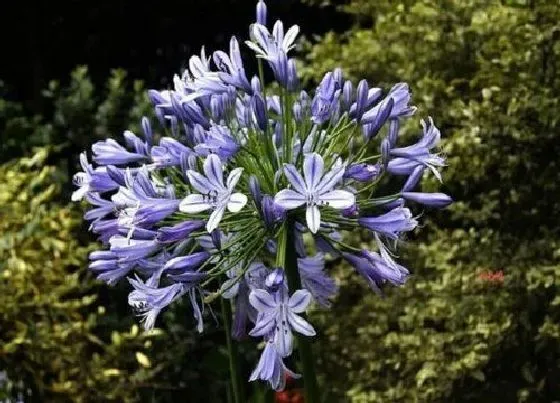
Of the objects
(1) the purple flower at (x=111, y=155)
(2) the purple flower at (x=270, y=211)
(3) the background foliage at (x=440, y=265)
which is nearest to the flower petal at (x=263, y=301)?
(2) the purple flower at (x=270, y=211)

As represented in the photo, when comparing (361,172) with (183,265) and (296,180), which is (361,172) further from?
(183,265)

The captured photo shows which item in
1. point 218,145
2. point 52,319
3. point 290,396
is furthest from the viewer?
point 52,319

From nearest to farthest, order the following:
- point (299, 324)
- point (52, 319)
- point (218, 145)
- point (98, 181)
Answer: point (299, 324) < point (218, 145) < point (98, 181) < point (52, 319)

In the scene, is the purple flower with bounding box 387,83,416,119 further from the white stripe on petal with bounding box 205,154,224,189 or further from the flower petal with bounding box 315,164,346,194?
the white stripe on petal with bounding box 205,154,224,189

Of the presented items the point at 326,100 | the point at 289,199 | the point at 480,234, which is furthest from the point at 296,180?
the point at 480,234

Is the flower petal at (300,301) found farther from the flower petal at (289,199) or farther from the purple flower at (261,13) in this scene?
the purple flower at (261,13)

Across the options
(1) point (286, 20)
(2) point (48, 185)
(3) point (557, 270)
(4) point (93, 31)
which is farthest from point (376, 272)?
(4) point (93, 31)

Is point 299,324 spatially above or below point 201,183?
below
